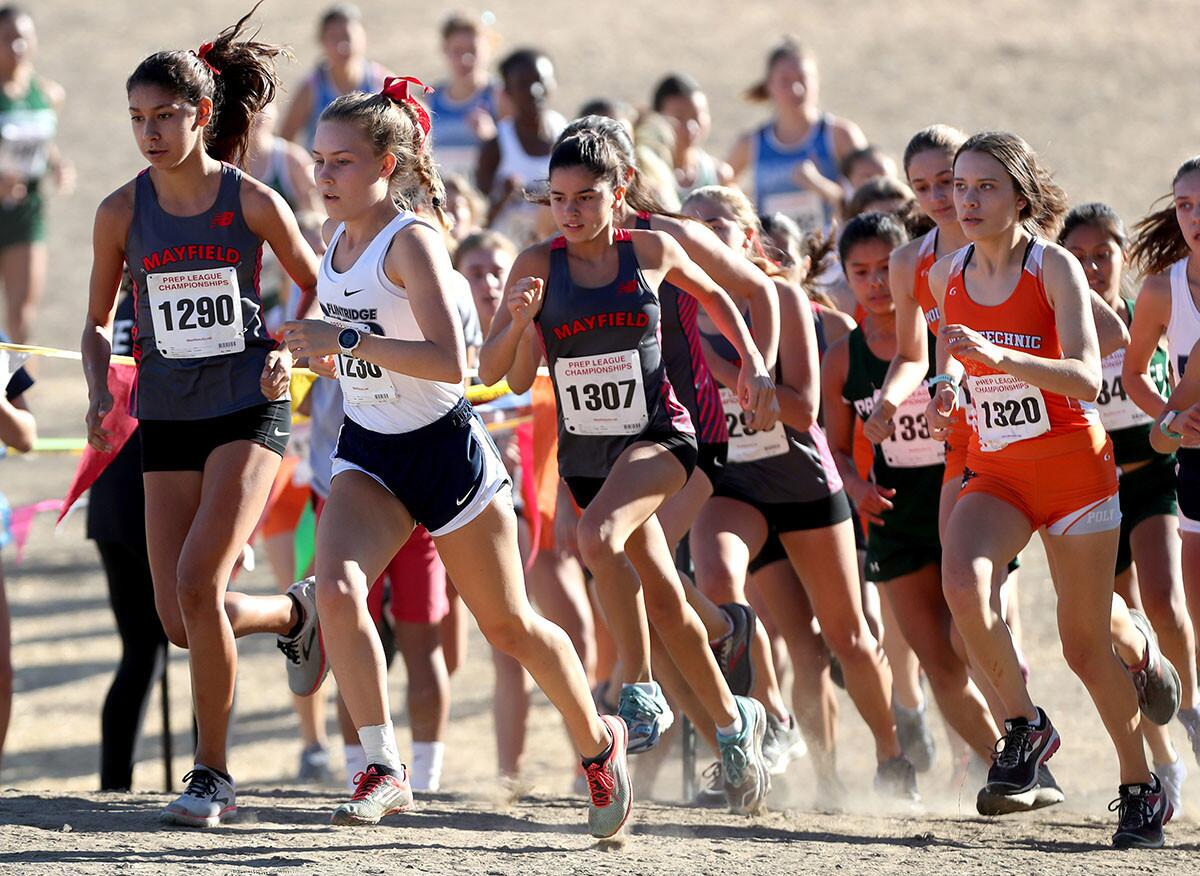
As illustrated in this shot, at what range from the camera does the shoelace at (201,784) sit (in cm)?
497

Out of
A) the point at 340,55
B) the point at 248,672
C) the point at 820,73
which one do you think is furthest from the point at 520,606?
the point at 820,73

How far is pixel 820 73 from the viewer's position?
2059cm

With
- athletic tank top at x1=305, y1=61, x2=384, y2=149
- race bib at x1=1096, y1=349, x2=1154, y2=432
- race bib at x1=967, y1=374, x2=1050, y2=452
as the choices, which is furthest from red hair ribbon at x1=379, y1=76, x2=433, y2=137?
athletic tank top at x1=305, y1=61, x2=384, y2=149

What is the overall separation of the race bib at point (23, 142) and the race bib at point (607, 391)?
7947 millimetres

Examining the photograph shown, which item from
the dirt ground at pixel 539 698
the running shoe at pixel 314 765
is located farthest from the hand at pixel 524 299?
the running shoe at pixel 314 765

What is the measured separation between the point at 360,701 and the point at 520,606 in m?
0.49

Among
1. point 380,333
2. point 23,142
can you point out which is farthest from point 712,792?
point 23,142

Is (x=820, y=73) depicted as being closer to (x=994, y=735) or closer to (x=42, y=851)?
(x=994, y=735)

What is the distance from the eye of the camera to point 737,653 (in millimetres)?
5855

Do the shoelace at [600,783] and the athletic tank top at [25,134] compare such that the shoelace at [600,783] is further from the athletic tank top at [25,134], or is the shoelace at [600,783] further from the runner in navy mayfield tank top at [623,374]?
the athletic tank top at [25,134]

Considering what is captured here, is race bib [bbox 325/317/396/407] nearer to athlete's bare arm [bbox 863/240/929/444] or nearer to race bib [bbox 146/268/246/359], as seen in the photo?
race bib [bbox 146/268/246/359]

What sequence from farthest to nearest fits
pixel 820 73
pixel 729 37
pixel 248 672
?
pixel 729 37 < pixel 820 73 < pixel 248 672

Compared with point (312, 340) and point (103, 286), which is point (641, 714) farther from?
point (103, 286)

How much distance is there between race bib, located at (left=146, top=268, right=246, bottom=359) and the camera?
5.02 meters
